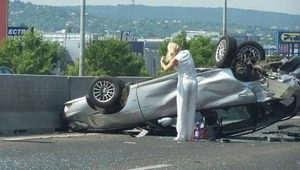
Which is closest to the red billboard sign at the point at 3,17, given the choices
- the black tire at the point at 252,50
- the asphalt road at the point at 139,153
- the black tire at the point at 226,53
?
the black tire at the point at 252,50

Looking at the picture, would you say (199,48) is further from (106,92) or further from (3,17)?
(106,92)

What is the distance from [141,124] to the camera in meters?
13.8

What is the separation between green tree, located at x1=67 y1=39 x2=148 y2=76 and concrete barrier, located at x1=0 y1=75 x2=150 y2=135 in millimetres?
38908

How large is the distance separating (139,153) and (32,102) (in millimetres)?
4055

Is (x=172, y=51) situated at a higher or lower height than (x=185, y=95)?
higher

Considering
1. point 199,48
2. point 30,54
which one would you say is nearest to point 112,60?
point 30,54

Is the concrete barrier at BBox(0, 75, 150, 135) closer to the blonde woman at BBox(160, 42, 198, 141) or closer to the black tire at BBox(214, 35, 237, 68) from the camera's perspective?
the blonde woman at BBox(160, 42, 198, 141)

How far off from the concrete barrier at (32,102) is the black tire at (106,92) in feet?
3.38

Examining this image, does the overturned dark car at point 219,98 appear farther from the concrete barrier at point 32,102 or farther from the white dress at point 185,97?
the concrete barrier at point 32,102

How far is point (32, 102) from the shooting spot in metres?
14.3

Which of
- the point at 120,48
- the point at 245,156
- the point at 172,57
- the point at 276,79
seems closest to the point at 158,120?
the point at 172,57

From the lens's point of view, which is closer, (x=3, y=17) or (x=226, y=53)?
(x=226, y=53)

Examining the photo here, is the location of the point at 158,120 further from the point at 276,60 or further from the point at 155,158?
the point at 155,158

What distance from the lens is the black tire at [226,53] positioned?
1396cm
